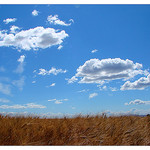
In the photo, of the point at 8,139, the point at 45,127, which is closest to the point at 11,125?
the point at 8,139

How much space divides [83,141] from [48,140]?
1.43 m

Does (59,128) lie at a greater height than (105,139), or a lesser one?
greater

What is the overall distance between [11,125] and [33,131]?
991 millimetres

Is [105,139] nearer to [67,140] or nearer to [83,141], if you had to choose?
[83,141]

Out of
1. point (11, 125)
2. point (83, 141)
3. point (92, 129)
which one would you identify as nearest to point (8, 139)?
point (11, 125)

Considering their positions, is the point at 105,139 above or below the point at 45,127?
below

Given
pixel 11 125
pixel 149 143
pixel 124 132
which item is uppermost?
pixel 11 125

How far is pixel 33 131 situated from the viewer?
790 centimetres

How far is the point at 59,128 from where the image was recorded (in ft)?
27.4

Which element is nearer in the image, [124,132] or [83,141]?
[83,141]

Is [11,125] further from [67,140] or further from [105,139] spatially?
[105,139]
